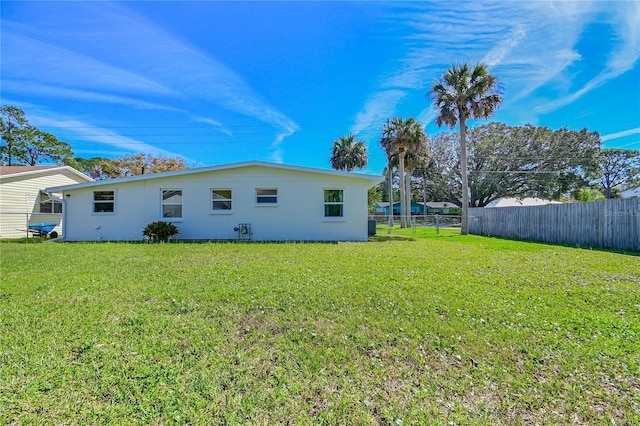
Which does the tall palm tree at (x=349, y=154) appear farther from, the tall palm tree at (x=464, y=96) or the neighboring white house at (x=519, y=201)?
the neighboring white house at (x=519, y=201)

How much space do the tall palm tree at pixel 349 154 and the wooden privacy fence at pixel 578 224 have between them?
15.1 m

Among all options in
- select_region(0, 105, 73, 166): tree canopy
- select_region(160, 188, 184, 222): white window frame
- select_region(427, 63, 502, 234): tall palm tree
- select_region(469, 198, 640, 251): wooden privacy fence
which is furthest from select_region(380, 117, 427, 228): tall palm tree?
select_region(0, 105, 73, 166): tree canopy

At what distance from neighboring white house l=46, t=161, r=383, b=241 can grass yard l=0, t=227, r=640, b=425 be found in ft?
24.7

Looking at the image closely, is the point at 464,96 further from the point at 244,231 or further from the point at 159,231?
the point at 159,231

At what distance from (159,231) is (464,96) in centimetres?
1829

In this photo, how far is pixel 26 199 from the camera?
15.8 m

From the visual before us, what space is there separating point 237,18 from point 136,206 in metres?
9.07

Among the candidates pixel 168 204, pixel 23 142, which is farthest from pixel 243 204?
pixel 23 142

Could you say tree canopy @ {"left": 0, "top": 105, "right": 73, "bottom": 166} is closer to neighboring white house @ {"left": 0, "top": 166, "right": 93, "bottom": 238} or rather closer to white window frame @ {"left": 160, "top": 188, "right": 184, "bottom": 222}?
neighboring white house @ {"left": 0, "top": 166, "right": 93, "bottom": 238}

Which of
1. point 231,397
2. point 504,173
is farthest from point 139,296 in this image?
point 504,173

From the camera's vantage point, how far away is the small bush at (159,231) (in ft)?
40.7

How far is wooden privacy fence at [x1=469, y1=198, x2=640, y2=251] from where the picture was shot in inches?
405

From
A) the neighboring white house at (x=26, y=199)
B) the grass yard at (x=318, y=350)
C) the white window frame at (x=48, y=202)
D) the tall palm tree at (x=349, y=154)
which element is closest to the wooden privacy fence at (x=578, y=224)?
the grass yard at (x=318, y=350)

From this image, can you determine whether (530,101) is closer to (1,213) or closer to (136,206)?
(136,206)
